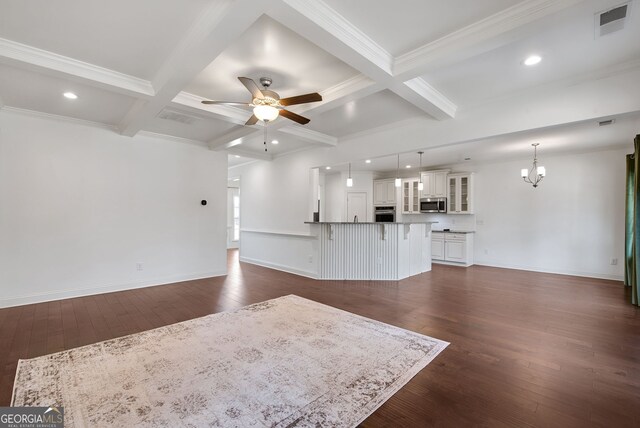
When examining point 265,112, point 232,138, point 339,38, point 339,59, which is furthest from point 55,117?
point 339,38

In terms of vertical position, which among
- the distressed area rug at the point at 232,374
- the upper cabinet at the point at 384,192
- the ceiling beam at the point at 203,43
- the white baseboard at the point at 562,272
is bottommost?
the distressed area rug at the point at 232,374

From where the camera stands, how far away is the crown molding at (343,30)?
6.64 ft

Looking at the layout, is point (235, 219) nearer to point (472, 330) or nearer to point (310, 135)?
point (310, 135)

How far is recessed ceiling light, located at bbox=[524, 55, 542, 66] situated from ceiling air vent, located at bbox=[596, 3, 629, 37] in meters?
0.46

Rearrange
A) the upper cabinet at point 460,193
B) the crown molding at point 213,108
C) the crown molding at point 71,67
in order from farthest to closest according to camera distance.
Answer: the upper cabinet at point 460,193, the crown molding at point 213,108, the crown molding at point 71,67

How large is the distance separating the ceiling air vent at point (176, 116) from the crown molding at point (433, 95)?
10.7 ft

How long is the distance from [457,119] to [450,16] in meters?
2.06

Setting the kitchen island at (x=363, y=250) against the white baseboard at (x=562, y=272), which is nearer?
the kitchen island at (x=363, y=250)

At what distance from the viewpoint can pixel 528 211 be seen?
691 centimetres

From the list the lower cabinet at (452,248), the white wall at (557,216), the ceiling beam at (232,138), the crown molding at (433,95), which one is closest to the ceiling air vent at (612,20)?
the crown molding at (433,95)

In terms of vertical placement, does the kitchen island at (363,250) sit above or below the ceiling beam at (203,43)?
Answer: below

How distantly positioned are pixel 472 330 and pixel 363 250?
2.77 metres

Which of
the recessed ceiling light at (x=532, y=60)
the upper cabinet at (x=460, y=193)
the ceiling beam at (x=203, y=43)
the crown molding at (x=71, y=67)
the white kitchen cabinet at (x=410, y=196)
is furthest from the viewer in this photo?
the white kitchen cabinet at (x=410, y=196)

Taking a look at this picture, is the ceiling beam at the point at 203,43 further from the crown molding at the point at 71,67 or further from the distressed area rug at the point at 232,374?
the distressed area rug at the point at 232,374
